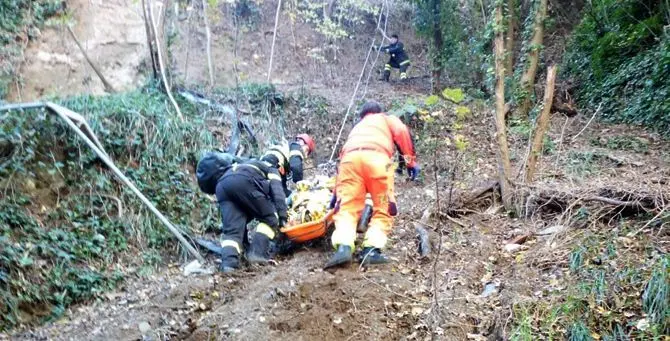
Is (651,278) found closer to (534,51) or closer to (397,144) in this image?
(397,144)

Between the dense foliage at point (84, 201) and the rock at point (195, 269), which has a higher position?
the dense foliage at point (84, 201)

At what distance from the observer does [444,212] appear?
5414 millimetres

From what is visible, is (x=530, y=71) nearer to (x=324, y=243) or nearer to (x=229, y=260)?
(x=324, y=243)

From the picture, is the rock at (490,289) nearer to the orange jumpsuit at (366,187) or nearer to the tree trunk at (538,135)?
Answer: the orange jumpsuit at (366,187)

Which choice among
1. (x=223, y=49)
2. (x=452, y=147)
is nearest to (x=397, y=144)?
(x=452, y=147)

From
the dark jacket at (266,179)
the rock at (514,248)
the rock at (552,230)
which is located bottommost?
the rock at (514,248)

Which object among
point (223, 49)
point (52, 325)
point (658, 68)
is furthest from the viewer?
point (223, 49)

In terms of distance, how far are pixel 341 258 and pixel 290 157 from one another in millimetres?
1765

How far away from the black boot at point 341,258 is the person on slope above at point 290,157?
1.50 meters

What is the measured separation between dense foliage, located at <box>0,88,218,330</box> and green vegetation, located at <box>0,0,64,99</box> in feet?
12.8

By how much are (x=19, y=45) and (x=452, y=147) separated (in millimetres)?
9454

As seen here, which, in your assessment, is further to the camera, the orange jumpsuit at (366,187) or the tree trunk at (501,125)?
the tree trunk at (501,125)

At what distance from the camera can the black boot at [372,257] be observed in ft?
14.4

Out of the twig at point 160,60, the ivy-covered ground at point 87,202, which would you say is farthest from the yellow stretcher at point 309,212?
the twig at point 160,60
